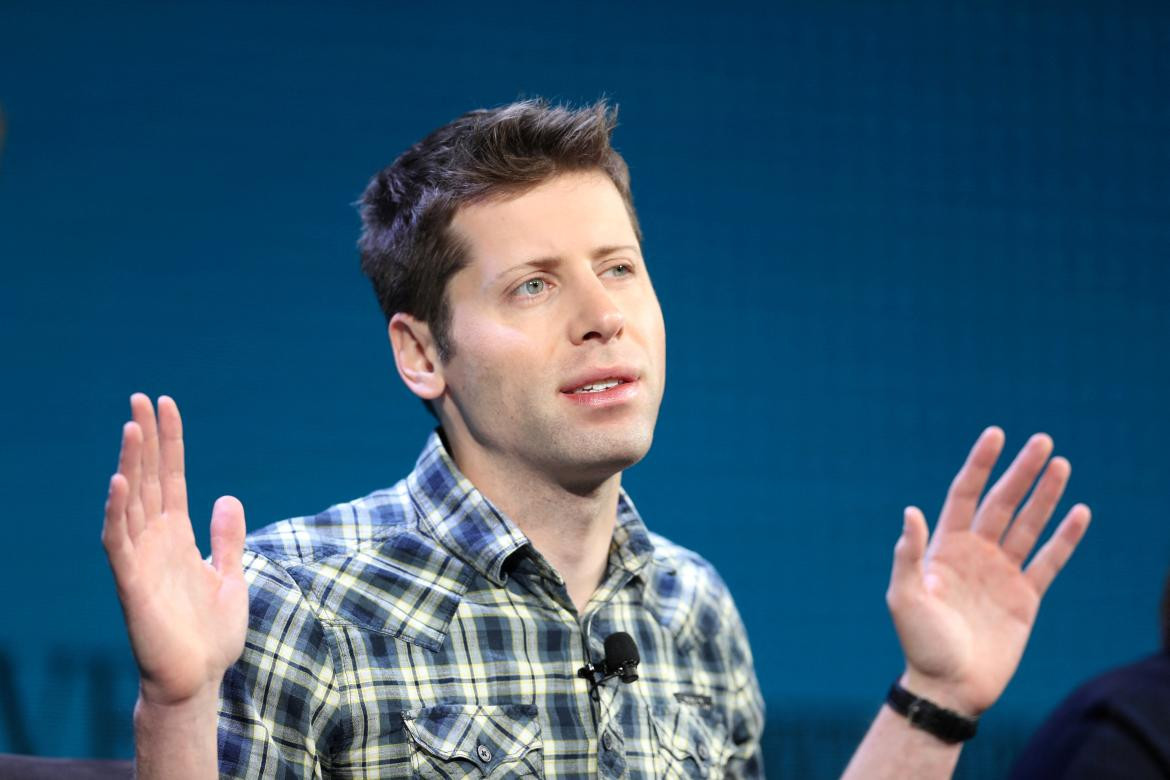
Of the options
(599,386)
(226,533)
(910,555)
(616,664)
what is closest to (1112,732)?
(910,555)

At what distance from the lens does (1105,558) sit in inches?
135

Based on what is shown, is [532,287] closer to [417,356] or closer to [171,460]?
[417,356]

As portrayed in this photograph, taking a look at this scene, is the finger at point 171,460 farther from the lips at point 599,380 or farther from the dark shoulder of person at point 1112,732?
the dark shoulder of person at point 1112,732

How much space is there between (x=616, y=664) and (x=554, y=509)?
24 centimetres

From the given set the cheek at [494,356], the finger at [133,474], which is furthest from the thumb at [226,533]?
the cheek at [494,356]

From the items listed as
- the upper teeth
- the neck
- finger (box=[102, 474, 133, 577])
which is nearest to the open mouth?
the upper teeth

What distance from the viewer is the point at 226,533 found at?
1527 millimetres

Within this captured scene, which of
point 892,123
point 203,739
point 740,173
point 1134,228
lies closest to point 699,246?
point 740,173

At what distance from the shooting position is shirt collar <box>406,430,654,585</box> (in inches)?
73.9

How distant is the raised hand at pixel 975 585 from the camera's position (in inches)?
63.8

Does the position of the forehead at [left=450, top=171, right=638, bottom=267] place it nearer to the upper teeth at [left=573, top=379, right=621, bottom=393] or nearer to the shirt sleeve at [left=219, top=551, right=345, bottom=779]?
the upper teeth at [left=573, top=379, right=621, bottom=393]

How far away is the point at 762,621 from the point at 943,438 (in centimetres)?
64

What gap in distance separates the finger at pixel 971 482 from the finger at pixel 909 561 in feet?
0.21

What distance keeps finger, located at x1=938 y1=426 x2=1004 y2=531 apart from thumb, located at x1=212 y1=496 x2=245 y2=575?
814mm
